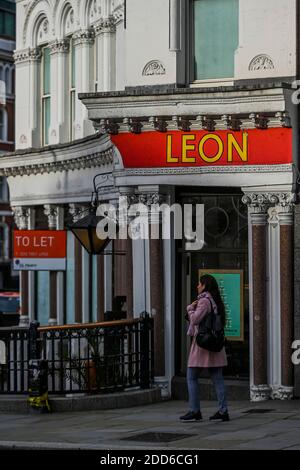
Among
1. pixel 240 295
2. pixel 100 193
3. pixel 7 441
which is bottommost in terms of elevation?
pixel 7 441

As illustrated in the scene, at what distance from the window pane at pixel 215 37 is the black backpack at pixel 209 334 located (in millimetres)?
4969

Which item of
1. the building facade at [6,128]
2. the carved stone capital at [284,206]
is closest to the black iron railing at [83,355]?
the carved stone capital at [284,206]

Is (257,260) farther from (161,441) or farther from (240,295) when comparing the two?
(161,441)

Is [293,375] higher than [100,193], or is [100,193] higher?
[100,193]

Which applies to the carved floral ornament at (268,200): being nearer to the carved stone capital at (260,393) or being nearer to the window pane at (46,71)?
the carved stone capital at (260,393)

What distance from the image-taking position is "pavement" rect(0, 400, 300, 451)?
556 inches

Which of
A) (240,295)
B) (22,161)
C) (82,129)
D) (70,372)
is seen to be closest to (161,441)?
(70,372)

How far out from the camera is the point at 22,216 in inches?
1277

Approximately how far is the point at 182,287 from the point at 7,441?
18.6 feet

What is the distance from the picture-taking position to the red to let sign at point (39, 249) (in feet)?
90.8

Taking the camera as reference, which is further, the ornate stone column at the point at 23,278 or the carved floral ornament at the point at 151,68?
the ornate stone column at the point at 23,278

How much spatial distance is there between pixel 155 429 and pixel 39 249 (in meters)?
12.7

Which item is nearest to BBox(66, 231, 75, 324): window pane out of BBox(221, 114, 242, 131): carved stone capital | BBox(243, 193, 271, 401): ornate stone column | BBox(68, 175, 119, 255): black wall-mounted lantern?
BBox(68, 175, 119, 255): black wall-mounted lantern

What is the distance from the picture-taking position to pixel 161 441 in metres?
14.6
